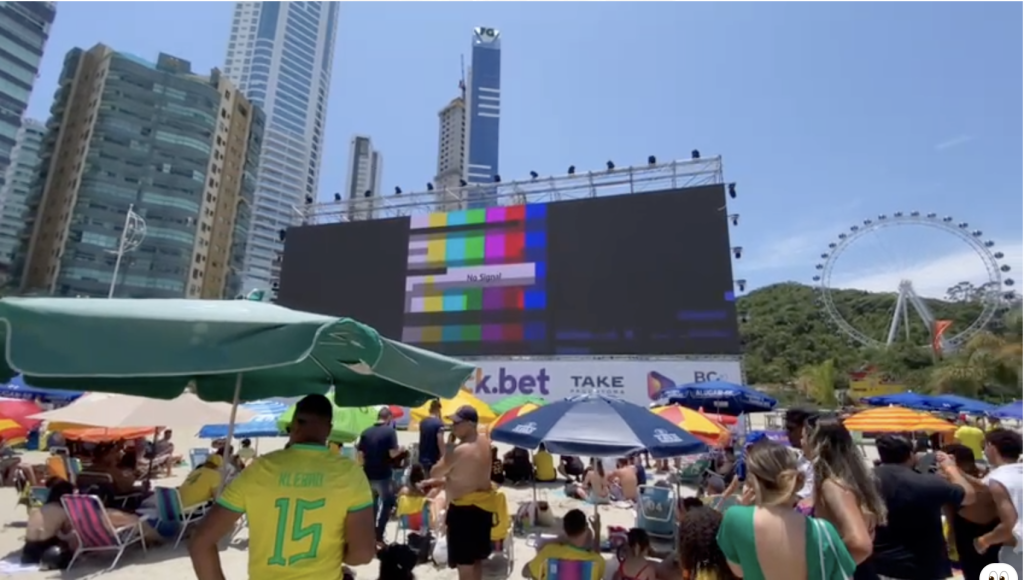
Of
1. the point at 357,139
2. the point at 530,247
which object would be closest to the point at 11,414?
the point at 530,247

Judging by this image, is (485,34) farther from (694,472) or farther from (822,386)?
(694,472)

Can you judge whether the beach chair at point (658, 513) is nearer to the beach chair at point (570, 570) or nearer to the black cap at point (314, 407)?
the beach chair at point (570, 570)

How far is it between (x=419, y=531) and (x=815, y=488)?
493 cm

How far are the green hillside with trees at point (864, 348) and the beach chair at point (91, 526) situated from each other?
24.0 meters

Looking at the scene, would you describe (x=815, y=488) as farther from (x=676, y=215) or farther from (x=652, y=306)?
(x=676, y=215)

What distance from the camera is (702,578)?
3.01m

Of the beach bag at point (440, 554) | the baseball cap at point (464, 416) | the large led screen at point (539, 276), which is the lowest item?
the beach bag at point (440, 554)

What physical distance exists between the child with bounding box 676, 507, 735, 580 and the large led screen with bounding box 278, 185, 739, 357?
1879 centimetres

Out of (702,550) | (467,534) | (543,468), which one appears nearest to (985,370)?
(543,468)

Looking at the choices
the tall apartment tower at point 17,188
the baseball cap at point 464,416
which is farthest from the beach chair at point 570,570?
the tall apartment tower at point 17,188

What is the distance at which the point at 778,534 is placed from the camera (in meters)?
1.97

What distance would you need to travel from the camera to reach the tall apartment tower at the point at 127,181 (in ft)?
182

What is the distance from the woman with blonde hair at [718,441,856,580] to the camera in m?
1.92

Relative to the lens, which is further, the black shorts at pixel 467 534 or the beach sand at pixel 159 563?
the beach sand at pixel 159 563
